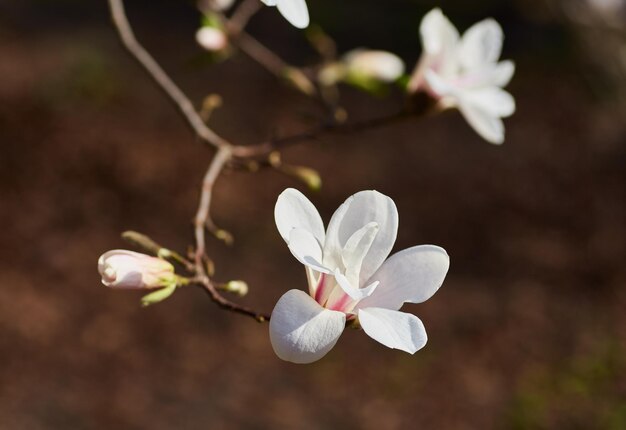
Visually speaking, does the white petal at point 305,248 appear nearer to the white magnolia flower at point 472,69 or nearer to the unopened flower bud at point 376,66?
the white magnolia flower at point 472,69

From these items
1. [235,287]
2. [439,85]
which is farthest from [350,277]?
[439,85]

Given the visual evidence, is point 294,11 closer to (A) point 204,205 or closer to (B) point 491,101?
(A) point 204,205

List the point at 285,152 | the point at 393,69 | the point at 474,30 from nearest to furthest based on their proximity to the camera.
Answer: the point at 474,30 → the point at 393,69 → the point at 285,152

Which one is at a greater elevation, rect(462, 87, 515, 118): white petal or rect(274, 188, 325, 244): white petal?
rect(462, 87, 515, 118): white petal

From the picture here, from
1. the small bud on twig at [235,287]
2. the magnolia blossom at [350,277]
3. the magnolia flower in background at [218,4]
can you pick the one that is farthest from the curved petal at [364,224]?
the magnolia flower in background at [218,4]

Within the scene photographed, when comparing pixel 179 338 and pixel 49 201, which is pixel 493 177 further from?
pixel 49 201

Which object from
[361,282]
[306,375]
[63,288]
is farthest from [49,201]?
[361,282]

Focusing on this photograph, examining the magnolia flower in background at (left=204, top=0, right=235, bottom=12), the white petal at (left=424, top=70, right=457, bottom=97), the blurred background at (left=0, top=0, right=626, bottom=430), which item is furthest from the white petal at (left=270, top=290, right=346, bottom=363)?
the blurred background at (left=0, top=0, right=626, bottom=430)

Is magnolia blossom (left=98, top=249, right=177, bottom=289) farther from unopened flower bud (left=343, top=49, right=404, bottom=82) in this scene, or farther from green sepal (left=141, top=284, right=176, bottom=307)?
unopened flower bud (left=343, top=49, right=404, bottom=82)

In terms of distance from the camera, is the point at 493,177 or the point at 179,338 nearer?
the point at 179,338
